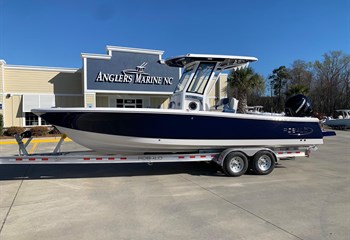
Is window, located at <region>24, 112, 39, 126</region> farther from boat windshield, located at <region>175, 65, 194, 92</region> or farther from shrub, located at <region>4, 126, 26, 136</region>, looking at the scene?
boat windshield, located at <region>175, 65, 194, 92</region>

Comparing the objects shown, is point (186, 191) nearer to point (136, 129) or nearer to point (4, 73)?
point (136, 129)

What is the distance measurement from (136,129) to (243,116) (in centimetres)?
261

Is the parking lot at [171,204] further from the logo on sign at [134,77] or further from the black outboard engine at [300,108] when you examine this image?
the logo on sign at [134,77]

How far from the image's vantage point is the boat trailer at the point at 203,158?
245 inches

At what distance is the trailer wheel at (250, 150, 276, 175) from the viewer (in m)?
7.03

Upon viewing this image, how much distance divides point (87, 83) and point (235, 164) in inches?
626

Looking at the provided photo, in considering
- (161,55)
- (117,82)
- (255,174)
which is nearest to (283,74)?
(161,55)

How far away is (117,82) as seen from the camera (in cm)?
2122

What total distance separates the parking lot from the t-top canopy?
292 centimetres

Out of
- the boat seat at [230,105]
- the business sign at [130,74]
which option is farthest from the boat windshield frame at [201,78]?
the business sign at [130,74]

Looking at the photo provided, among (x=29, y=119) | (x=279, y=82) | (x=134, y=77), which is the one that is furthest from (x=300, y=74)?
(x=29, y=119)

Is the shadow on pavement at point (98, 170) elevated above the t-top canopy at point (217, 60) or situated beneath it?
situated beneath

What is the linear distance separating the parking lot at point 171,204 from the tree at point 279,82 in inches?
1733

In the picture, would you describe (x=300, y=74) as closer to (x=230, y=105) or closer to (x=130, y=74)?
(x=130, y=74)
